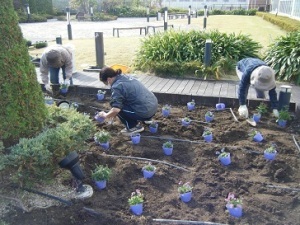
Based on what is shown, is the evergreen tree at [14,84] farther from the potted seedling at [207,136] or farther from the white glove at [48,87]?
the white glove at [48,87]

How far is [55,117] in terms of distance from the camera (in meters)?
3.26

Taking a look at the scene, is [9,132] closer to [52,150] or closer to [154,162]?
[52,150]

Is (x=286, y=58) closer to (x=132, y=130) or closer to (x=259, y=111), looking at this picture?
(x=259, y=111)

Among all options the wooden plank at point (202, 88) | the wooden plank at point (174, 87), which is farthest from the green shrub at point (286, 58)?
the wooden plank at point (174, 87)

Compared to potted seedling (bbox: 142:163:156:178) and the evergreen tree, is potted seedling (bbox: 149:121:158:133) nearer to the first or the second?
potted seedling (bbox: 142:163:156:178)

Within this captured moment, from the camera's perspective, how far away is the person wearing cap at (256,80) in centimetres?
434

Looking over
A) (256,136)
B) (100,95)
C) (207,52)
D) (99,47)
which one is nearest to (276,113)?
(256,136)

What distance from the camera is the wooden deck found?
5488mm

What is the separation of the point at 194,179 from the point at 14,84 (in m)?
1.94

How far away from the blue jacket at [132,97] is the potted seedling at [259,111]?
5.22ft

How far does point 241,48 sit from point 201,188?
525 cm

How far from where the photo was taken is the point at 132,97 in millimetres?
4133

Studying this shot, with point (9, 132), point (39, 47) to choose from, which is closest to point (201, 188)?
point (9, 132)

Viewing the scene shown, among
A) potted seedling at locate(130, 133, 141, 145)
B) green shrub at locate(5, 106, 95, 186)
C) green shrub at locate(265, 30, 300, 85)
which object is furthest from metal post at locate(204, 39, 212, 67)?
green shrub at locate(5, 106, 95, 186)
